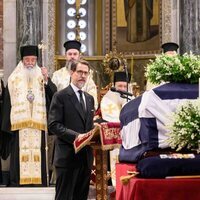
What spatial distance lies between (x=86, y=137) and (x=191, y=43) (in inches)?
218

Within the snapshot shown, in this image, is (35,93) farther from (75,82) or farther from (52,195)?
(75,82)

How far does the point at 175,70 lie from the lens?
5770 mm

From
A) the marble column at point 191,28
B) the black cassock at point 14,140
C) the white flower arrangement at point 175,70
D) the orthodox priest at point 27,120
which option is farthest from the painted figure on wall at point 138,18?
the white flower arrangement at point 175,70

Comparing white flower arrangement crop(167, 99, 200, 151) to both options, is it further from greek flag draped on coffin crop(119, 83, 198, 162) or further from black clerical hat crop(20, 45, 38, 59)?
black clerical hat crop(20, 45, 38, 59)

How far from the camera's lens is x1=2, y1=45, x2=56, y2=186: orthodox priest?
37.1 ft

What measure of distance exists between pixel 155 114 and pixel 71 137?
235 cm

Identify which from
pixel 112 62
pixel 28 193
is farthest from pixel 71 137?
pixel 112 62

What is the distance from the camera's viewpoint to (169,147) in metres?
5.47

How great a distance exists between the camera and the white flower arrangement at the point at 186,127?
512cm

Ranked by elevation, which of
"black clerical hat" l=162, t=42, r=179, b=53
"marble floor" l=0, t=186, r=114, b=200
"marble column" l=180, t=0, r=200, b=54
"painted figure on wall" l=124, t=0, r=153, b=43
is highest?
"painted figure on wall" l=124, t=0, r=153, b=43

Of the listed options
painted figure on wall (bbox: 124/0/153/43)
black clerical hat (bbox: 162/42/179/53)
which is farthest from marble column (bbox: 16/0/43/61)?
painted figure on wall (bbox: 124/0/153/43)

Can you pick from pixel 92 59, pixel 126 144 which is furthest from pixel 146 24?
pixel 126 144

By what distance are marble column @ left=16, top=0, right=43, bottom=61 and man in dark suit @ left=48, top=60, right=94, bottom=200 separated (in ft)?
14.7

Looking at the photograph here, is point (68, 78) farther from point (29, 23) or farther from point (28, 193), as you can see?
point (28, 193)
